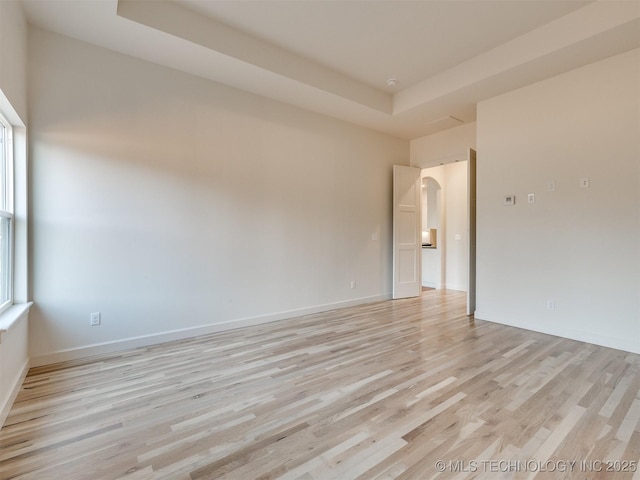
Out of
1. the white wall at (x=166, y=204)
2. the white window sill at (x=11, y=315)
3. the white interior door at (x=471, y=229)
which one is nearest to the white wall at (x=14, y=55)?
the white wall at (x=166, y=204)

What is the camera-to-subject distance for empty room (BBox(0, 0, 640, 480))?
5.78ft

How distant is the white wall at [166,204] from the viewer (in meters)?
2.73

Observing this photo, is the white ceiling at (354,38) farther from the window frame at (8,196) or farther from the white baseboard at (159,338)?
the white baseboard at (159,338)

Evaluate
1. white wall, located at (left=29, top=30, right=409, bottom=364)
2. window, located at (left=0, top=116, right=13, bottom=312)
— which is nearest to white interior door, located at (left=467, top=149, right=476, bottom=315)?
white wall, located at (left=29, top=30, right=409, bottom=364)

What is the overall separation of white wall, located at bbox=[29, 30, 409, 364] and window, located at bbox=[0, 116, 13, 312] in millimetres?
176

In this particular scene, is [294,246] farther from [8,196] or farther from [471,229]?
[8,196]

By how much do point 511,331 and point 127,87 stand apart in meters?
5.06

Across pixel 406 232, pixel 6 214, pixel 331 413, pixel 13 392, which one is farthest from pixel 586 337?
pixel 6 214

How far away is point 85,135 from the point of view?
2.85 meters

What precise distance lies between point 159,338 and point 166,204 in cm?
143

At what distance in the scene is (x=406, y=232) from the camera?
5605 millimetres

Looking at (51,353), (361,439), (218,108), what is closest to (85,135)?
(218,108)

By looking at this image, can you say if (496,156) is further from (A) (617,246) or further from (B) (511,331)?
(B) (511,331)

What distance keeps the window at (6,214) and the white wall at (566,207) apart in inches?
198
